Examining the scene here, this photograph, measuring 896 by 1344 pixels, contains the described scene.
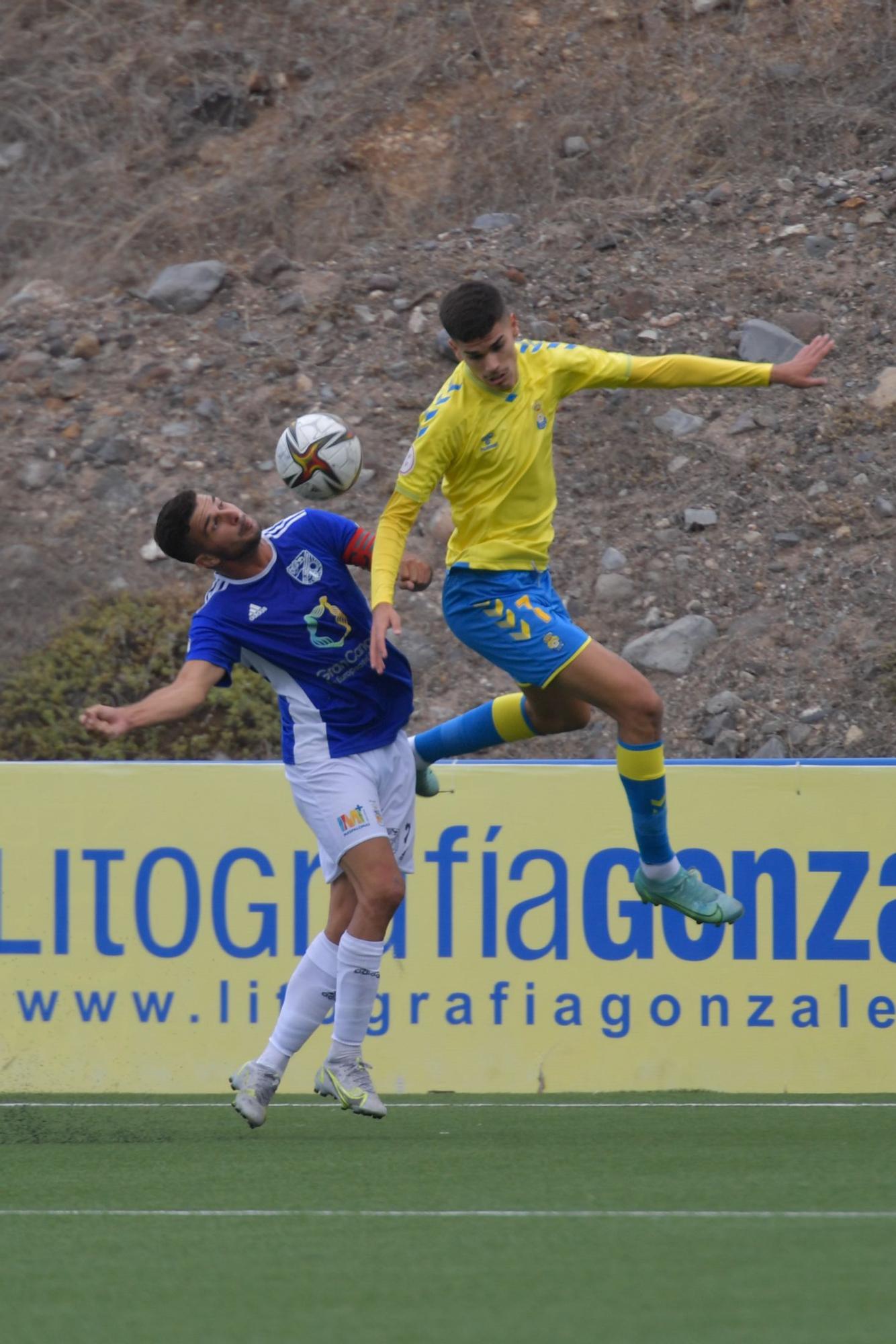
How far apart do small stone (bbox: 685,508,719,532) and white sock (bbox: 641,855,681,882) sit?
8.04 m

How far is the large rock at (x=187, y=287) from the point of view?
17141 millimetres

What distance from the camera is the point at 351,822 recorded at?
693cm

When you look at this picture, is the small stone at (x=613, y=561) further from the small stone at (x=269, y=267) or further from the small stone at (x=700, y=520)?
the small stone at (x=269, y=267)

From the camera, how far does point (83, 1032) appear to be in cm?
888

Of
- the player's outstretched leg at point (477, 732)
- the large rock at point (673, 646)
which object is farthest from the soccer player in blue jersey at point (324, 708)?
the large rock at point (673, 646)

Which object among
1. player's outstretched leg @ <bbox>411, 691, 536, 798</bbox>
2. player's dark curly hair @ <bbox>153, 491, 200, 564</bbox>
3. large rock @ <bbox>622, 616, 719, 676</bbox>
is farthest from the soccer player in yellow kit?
large rock @ <bbox>622, 616, 719, 676</bbox>

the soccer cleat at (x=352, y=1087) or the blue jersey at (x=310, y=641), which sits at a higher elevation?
the blue jersey at (x=310, y=641)

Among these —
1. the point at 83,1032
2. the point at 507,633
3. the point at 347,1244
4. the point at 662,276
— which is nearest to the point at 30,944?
the point at 83,1032

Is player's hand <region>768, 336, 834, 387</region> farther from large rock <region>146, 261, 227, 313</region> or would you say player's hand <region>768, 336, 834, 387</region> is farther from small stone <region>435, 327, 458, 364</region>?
large rock <region>146, 261, 227, 313</region>

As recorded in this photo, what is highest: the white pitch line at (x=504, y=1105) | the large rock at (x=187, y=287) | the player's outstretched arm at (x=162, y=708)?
the large rock at (x=187, y=287)

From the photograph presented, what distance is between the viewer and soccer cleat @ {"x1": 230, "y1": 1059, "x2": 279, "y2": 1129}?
692cm

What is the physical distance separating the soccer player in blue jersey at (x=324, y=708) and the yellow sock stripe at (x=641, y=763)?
2.88ft

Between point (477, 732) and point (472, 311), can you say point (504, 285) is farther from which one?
point (472, 311)

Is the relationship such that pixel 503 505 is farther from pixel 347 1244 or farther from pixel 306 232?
pixel 306 232
